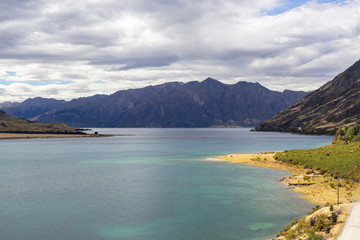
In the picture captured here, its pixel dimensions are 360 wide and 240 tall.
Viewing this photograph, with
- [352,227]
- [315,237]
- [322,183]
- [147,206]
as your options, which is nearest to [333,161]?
[322,183]

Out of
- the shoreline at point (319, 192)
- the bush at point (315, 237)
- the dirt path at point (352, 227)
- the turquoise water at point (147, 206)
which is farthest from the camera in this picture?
the turquoise water at point (147, 206)

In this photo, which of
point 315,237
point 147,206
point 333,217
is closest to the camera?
point 315,237

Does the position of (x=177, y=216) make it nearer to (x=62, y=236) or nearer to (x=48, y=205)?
(x=62, y=236)

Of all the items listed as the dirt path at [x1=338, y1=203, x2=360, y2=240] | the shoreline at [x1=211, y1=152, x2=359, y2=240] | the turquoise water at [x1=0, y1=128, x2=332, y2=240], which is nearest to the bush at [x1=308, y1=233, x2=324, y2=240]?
the shoreline at [x1=211, y1=152, x2=359, y2=240]

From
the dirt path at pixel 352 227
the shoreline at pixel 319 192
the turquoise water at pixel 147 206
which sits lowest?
the turquoise water at pixel 147 206

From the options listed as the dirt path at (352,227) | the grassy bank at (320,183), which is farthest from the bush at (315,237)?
the dirt path at (352,227)

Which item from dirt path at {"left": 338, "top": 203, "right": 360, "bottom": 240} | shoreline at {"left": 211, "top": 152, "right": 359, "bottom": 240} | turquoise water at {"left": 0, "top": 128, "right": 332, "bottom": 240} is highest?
dirt path at {"left": 338, "top": 203, "right": 360, "bottom": 240}

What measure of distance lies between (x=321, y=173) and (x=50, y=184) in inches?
2013

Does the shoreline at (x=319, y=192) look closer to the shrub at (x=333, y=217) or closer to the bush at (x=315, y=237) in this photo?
the shrub at (x=333, y=217)

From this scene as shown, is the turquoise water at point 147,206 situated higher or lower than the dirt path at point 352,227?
lower

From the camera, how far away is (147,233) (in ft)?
102

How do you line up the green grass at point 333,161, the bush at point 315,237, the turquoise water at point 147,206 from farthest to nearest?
the green grass at point 333,161 → the turquoise water at point 147,206 → the bush at point 315,237

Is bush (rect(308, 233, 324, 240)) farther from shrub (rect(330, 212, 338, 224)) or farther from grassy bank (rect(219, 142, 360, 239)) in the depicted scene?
shrub (rect(330, 212, 338, 224))

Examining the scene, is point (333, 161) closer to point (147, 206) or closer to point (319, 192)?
point (319, 192)
